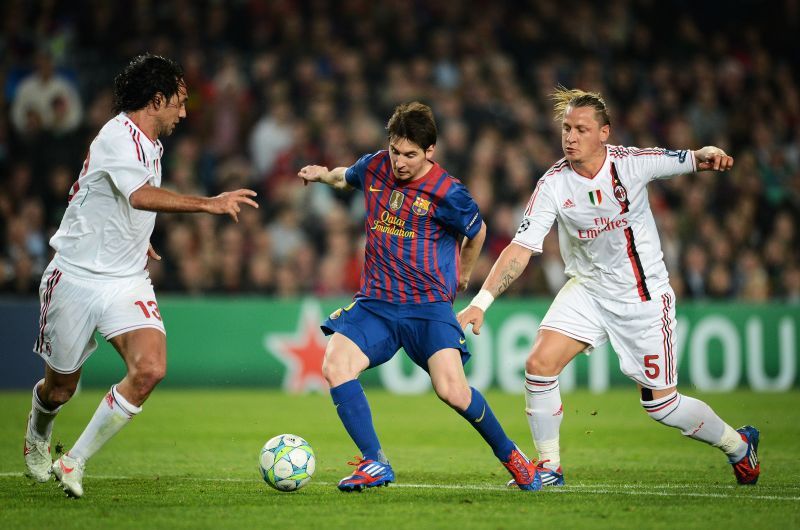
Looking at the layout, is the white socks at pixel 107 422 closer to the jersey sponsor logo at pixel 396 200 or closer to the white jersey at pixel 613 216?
the jersey sponsor logo at pixel 396 200

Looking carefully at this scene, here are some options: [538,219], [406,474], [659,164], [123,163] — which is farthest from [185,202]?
[659,164]

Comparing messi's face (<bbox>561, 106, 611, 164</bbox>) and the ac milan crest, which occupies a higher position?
messi's face (<bbox>561, 106, 611, 164</bbox>)

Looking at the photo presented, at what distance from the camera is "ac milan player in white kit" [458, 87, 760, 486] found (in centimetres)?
749

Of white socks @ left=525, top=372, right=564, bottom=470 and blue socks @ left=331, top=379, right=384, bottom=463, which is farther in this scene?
white socks @ left=525, top=372, right=564, bottom=470

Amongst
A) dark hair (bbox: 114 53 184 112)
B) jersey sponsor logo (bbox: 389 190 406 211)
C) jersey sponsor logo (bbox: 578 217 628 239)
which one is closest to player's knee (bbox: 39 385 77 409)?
dark hair (bbox: 114 53 184 112)

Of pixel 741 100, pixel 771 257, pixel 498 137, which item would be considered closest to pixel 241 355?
pixel 498 137

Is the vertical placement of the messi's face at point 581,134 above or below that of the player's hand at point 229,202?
above

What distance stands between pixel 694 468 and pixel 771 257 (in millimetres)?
8894

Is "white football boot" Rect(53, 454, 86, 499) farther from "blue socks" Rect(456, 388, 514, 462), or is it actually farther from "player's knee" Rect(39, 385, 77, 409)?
"blue socks" Rect(456, 388, 514, 462)

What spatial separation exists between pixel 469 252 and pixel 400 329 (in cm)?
71

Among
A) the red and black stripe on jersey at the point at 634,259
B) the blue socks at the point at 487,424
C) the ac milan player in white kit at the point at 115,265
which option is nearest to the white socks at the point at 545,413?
the blue socks at the point at 487,424

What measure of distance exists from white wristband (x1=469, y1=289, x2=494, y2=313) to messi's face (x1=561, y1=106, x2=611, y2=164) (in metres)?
1.09

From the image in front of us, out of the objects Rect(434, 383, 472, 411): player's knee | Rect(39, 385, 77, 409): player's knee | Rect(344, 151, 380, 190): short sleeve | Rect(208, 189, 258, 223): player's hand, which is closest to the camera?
Rect(208, 189, 258, 223): player's hand

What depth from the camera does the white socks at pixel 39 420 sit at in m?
7.25
